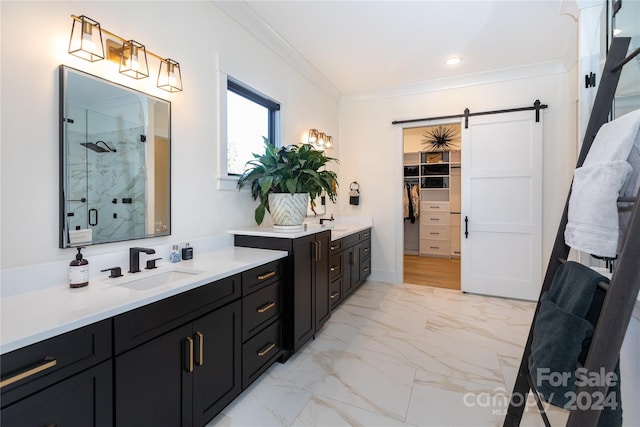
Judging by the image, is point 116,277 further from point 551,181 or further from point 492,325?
point 551,181

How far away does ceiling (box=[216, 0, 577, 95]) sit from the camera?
2.42 metres

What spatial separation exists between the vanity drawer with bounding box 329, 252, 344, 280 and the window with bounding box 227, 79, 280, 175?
1.30m

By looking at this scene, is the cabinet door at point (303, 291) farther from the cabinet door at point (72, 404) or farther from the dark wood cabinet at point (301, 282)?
the cabinet door at point (72, 404)

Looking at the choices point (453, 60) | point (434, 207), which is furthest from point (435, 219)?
point (453, 60)

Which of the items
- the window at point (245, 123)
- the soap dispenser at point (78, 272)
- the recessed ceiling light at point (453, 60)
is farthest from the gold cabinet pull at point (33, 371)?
the recessed ceiling light at point (453, 60)

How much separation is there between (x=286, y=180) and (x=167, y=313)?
1.30 meters

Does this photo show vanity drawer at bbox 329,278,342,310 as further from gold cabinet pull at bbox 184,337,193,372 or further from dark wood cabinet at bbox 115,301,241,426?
gold cabinet pull at bbox 184,337,193,372

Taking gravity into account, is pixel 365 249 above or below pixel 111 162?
below

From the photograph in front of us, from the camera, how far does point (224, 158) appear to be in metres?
2.29

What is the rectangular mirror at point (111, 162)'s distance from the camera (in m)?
1.39

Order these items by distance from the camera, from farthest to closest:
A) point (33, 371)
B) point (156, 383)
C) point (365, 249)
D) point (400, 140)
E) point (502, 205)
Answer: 1. point (400, 140)
2. point (365, 249)
3. point (502, 205)
4. point (156, 383)
5. point (33, 371)

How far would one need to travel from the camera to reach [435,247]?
6.18 metres

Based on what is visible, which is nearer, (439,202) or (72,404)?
(72,404)

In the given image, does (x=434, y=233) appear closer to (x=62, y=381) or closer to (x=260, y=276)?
(x=260, y=276)
